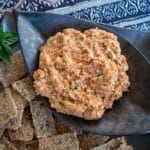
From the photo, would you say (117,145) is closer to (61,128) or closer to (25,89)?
(61,128)

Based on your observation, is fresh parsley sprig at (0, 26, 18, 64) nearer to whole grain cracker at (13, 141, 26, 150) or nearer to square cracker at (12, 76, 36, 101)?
square cracker at (12, 76, 36, 101)

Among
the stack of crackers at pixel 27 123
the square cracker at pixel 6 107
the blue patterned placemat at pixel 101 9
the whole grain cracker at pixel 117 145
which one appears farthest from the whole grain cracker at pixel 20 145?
the blue patterned placemat at pixel 101 9

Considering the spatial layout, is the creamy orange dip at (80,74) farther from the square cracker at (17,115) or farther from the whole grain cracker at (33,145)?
the whole grain cracker at (33,145)

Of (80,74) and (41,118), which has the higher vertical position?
(80,74)

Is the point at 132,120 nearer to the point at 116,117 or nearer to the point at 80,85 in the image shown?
the point at 116,117

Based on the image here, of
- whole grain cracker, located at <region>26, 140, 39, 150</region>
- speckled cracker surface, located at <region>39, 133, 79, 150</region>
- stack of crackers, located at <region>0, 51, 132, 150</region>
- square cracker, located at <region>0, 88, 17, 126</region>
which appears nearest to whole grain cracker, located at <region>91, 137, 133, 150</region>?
stack of crackers, located at <region>0, 51, 132, 150</region>

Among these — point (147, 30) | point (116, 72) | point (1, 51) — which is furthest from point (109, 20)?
point (1, 51)

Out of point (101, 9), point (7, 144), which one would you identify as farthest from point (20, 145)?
point (101, 9)
